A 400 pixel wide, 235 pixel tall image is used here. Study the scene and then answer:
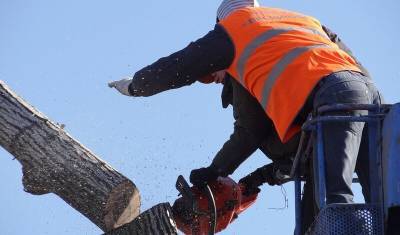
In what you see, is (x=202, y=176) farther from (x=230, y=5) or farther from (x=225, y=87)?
(x=230, y=5)

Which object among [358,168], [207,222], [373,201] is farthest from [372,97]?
[207,222]

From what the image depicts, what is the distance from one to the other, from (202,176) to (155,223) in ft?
1.57

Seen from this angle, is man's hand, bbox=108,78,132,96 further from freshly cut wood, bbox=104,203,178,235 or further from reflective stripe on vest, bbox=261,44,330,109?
reflective stripe on vest, bbox=261,44,330,109

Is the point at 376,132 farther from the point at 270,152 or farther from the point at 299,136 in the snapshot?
the point at 270,152

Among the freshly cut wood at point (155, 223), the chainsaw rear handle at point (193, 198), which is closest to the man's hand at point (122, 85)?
the chainsaw rear handle at point (193, 198)

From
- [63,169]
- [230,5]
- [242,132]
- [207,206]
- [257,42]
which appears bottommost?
[207,206]

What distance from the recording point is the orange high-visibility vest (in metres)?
4.53

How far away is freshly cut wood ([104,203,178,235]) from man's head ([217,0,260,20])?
4.41 feet

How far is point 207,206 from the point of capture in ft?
17.1

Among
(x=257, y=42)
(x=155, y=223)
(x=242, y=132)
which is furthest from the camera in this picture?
(x=242, y=132)

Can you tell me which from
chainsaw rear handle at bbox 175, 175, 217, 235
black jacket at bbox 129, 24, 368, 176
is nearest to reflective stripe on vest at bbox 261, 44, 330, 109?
black jacket at bbox 129, 24, 368, 176

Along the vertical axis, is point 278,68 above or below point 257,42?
below

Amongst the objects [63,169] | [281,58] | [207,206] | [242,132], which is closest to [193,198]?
[207,206]

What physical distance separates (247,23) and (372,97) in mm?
891
